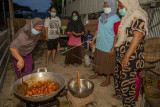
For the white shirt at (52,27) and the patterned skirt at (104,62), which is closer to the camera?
the patterned skirt at (104,62)

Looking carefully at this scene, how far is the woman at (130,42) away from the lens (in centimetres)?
193

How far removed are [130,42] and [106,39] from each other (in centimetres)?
98

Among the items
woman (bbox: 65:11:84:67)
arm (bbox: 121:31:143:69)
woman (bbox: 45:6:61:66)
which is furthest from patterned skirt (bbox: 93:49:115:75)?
woman (bbox: 45:6:61:66)

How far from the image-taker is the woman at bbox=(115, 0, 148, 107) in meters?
1.93

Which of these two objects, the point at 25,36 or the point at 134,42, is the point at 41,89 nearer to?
the point at 25,36

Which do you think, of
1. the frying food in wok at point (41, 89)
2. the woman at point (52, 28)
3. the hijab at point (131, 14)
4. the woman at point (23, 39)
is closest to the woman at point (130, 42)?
the hijab at point (131, 14)

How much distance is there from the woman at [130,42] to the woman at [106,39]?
0.66 m

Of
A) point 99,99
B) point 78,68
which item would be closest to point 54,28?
point 78,68

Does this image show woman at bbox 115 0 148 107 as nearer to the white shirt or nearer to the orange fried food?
the orange fried food

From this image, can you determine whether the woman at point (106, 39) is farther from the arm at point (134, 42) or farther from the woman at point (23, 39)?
the woman at point (23, 39)

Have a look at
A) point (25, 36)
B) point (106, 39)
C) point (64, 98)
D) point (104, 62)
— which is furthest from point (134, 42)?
point (64, 98)

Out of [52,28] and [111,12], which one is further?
[52,28]

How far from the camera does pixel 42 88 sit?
2.09m

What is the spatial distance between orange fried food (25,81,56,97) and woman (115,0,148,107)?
1463 mm
